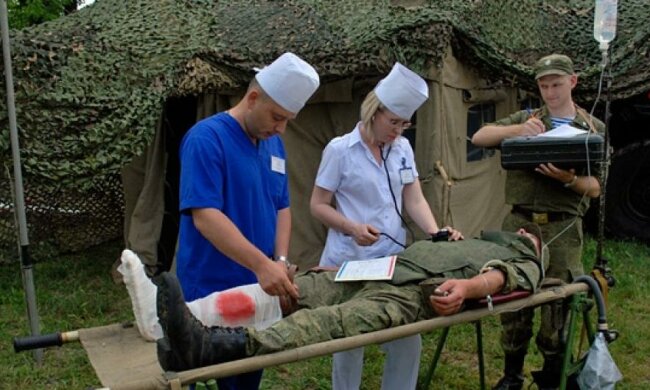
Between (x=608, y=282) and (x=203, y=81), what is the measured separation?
307 cm

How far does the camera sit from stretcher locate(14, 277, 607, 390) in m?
2.14

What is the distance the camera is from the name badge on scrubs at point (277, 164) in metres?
2.66

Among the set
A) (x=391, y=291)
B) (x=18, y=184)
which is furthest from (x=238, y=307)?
(x=18, y=184)

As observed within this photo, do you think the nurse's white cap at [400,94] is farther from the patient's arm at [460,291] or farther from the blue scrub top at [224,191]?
the patient's arm at [460,291]

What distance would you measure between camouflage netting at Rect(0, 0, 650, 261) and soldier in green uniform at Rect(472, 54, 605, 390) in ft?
6.57

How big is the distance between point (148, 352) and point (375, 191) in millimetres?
1231

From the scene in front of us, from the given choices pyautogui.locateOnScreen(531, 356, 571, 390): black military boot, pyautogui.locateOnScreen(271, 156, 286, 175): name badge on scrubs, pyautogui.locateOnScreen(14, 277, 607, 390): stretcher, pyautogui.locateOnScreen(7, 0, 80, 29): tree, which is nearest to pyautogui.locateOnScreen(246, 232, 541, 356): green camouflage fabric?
pyautogui.locateOnScreen(14, 277, 607, 390): stretcher

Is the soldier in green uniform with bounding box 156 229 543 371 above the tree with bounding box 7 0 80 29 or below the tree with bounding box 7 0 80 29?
below

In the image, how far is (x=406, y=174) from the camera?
10.8ft

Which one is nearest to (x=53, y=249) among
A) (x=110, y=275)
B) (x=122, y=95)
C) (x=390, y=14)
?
(x=110, y=275)

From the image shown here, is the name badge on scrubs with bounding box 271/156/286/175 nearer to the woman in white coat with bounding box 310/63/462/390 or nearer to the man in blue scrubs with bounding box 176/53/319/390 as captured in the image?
the man in blue scrubs with bounding box 176/53/319/390

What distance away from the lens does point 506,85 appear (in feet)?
20.1

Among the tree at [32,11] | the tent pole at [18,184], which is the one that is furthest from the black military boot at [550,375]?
the tree at [32,11]

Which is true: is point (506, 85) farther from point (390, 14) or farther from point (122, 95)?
point (122, 95)
